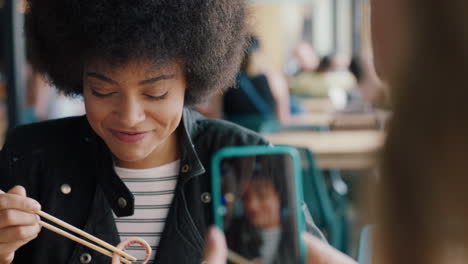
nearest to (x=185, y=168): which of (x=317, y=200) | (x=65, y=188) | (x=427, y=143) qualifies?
(x=65, y=188)

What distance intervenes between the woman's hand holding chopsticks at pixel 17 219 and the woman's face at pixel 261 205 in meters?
0.41

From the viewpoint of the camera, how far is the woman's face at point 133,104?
137 cm

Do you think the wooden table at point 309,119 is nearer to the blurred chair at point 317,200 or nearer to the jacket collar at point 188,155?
the blurred chair at point 317,200

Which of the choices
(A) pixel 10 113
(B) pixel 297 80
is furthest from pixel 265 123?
(B) pixel 297 80

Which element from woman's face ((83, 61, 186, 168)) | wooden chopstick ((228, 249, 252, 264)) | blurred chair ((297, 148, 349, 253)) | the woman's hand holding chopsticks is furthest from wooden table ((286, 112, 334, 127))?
wooden chopstick ((228, 249, 252, 264))

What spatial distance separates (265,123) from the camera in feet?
16.7

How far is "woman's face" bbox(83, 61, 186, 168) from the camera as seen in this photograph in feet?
4.50

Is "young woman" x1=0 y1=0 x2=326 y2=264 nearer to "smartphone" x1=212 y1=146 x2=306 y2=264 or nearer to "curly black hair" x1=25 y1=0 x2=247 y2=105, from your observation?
"curly black hair" x1=25 y1=0 x2=247 y2=105

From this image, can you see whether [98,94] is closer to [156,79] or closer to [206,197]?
[156,79]

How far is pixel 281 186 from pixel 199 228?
393 mm

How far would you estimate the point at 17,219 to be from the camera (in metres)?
1.25

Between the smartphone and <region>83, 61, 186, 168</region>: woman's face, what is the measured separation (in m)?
0.28

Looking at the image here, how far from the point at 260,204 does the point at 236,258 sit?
0.09 m

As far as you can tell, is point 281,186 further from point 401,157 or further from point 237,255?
point 401,157
